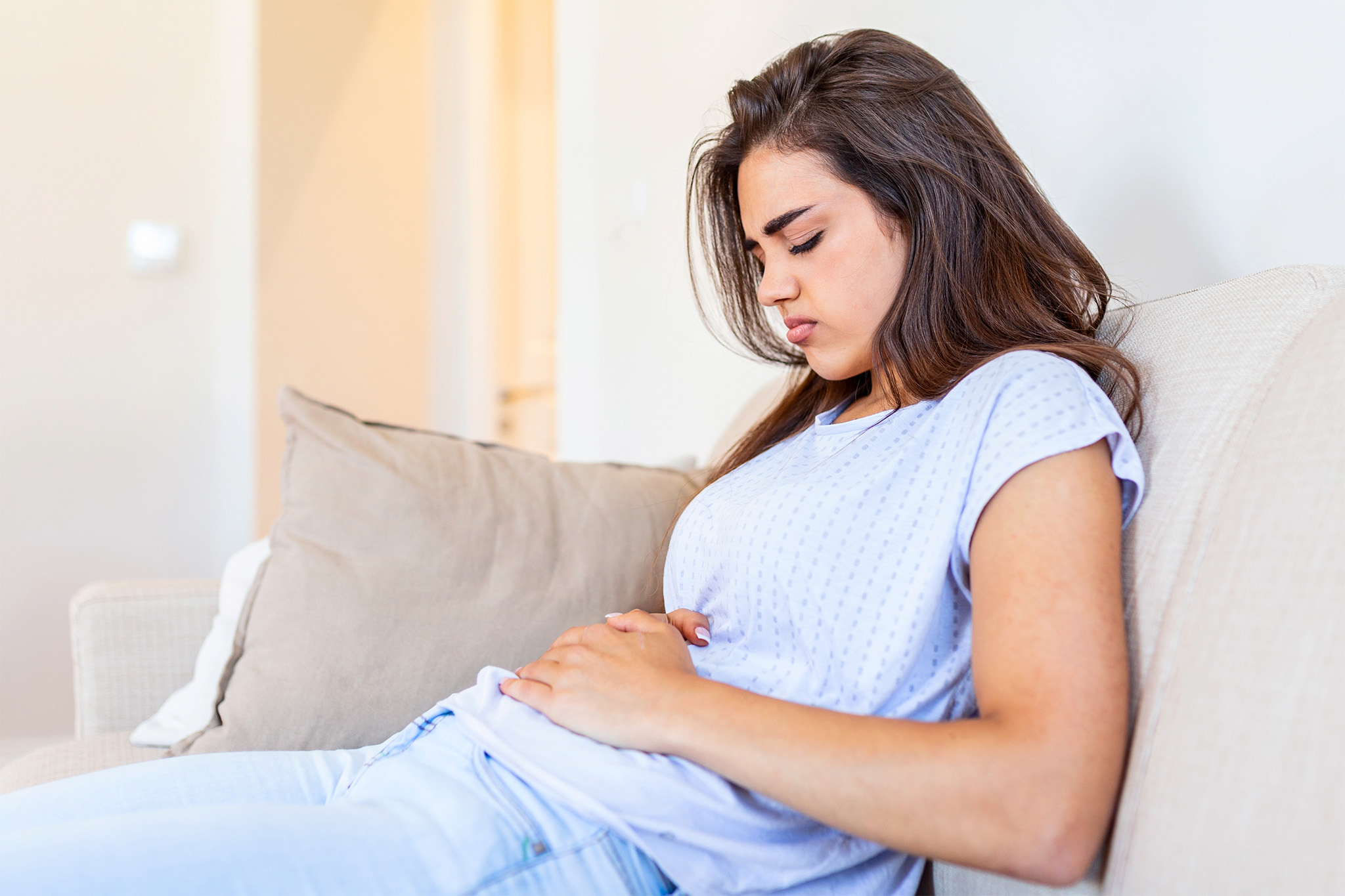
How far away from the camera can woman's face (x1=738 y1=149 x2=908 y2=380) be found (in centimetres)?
94

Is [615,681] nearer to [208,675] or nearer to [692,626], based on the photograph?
[692,626]

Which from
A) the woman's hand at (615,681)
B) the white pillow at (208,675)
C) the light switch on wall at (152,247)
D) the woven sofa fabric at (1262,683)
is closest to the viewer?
the woven sofa fabric at (1262,683)

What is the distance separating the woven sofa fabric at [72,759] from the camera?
1.08 metres

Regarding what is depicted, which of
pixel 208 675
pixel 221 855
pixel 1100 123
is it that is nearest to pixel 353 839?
pixel 221 855

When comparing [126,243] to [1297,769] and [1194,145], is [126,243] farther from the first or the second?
[1297,769]

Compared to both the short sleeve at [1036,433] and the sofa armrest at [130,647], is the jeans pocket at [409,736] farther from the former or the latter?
the sofa armrest at [130,647]

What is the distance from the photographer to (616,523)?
48.7 inches

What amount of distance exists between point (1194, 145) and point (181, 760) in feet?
3.71

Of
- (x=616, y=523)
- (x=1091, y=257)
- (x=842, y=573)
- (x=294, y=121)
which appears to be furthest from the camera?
(x=294, y=121)

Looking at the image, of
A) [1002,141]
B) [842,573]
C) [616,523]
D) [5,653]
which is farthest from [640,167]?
[5,653]

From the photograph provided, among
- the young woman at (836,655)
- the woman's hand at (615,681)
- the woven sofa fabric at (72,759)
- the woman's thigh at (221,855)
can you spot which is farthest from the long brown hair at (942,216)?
the woven sofa fabric at (72,759)

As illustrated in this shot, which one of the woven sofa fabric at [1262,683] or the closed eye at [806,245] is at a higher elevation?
the closed eye at [806,245]

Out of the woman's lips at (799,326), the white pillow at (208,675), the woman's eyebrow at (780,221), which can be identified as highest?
the woman's eyebrow at (780,221)

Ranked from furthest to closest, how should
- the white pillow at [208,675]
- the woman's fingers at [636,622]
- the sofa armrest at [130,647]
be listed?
the sofa armrest at [130,647], the white pillow at [208,675], the woman's fingers at [636,622]
